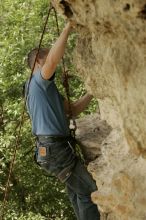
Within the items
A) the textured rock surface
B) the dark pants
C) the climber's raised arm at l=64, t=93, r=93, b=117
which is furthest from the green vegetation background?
the textured rock surface

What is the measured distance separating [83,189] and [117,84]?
201 centimetres

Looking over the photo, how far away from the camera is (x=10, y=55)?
10.7m

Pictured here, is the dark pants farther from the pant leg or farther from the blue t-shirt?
the blue t-shirt

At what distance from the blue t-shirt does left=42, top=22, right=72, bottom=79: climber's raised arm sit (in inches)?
10.0

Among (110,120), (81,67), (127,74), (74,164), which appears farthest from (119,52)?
(74,164)

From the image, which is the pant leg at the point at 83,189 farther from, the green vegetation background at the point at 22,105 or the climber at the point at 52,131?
the green vegetation background at the point at 22,105

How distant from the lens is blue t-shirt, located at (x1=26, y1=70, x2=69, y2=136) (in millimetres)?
5871

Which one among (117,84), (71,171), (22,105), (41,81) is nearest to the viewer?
(117,84)

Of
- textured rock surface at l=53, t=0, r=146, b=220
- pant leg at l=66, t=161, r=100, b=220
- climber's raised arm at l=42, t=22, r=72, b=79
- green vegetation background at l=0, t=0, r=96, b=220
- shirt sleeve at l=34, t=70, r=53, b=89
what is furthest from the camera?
green vegetation background at l=0, t=0, r=96, b=220

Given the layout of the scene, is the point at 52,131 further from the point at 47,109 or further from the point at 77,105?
the point at 77,105

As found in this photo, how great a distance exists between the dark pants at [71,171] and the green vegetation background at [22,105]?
367 cm

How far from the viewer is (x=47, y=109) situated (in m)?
5.88

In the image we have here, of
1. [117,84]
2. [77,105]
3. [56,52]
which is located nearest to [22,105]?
[77,105]

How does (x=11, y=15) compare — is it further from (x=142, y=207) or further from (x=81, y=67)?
(x=142, y=207)
